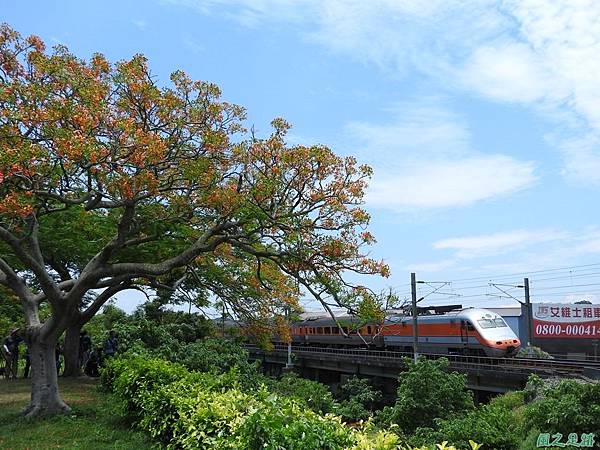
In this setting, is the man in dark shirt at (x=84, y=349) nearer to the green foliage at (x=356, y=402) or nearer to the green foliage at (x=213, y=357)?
the green foliage at (x=213, y=357)

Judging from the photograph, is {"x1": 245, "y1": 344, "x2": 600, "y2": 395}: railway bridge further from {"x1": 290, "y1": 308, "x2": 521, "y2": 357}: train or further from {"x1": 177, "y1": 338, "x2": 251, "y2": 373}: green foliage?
{"x1": 177, "y1": 338, "x2": 251, "y2": 373}: green foliage

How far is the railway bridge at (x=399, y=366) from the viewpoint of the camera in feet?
63.2

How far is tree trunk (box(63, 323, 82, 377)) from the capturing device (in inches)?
694

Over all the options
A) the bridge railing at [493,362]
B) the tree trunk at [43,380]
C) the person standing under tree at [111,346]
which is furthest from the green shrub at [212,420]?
the person standing under tree at [111,346]

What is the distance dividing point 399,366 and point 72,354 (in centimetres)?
1484

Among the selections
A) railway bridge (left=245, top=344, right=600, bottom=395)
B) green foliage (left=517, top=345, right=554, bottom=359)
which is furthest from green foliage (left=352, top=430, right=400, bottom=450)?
green foliage (left=517, top=345, right=554, bottom=359)

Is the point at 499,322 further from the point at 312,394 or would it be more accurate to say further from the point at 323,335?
the point at 312,394

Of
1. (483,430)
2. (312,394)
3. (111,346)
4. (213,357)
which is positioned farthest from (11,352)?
(483,430)

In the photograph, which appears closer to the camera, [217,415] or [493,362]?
[217,415]

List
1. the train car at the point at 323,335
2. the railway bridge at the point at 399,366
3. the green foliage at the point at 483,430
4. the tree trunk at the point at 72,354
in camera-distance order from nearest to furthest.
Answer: the green foliage at the point at 483,430
the tree trunk at the point at 72,354
the railway bridge at the point at 399,366
the train car at the point at 323,335

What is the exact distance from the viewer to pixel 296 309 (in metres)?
14.4

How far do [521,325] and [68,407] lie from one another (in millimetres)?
26405

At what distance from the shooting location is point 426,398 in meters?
9.48

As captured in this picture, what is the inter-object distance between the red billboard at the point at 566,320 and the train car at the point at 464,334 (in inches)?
166
